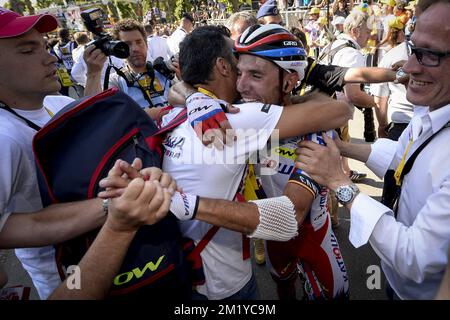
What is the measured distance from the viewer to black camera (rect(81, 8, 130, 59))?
2.61 meters

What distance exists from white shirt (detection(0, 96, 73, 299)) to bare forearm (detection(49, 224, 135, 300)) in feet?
1.81

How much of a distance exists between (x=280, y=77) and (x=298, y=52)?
169mm

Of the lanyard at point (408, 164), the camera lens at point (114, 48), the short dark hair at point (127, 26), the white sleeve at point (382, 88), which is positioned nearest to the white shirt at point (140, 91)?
the short dark hair at point (127, 26)

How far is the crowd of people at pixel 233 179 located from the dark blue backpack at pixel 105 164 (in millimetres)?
14

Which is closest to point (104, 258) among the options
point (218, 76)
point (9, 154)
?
point (9, 154)

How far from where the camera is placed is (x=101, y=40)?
2.61 metres

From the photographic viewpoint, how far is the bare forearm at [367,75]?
212 centimetres

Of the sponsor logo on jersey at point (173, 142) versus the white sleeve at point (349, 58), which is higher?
the sponsor logo on jersey at point (173, 142)

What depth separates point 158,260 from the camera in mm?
1329

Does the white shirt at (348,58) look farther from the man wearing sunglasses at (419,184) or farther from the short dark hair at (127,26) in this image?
the short dark hair at (127,26)

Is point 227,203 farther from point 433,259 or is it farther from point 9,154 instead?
point 9,154

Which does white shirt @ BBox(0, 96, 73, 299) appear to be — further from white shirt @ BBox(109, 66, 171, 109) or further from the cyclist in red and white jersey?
white shirt @ BBox(109, 66, 171, 109)

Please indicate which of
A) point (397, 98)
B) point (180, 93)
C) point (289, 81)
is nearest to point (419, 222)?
point (289, 81)

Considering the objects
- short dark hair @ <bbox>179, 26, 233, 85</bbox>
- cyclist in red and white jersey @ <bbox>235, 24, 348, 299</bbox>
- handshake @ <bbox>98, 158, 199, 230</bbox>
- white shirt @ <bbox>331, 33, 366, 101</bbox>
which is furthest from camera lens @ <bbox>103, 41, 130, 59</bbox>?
white shirt @ <bbox>331, 33, 366, 101</bbox>
